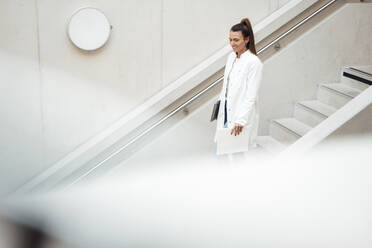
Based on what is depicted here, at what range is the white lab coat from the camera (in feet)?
11.0

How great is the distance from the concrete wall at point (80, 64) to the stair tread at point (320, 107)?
1.08 m

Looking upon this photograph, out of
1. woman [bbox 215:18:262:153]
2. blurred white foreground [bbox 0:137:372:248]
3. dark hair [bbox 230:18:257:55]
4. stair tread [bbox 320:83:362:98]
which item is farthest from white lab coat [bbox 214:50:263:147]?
stair tread [bbox 320:83:362:98]

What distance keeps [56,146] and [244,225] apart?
2.17m

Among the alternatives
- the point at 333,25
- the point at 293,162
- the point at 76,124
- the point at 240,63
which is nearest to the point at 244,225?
the point at 293,162

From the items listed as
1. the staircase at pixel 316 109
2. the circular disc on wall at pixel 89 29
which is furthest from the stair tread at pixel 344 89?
the circular disc on wall at pixel 89 29

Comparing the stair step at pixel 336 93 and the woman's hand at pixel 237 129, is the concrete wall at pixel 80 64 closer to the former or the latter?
the stair step at pixel 336 93

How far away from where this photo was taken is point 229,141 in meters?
3.47

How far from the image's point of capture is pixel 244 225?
9.31ft

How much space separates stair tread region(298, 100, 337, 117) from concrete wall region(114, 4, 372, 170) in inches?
3.9

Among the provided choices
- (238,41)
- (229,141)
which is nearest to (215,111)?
(229,141)

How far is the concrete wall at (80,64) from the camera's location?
12.6ft

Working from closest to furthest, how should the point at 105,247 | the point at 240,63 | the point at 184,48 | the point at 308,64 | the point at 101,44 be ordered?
the point at 105,247, the point at 240,63, the point at 101,44, the point at 184,48, the point at 308,64

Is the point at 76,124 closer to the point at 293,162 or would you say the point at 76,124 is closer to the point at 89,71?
the point at 89,71

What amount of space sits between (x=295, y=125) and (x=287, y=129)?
0.41 feet
